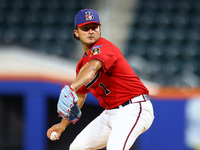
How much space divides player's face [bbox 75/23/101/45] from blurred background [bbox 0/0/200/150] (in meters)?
2.17

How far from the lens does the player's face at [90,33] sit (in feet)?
9.55

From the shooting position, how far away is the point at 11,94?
17.0ft

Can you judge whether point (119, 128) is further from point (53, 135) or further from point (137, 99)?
point (53, 135)

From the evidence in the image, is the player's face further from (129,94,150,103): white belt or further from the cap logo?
(129,94,150,103): white belt

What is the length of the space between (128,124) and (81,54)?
Result: 549 cm

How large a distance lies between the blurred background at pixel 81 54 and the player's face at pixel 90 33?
2.17 meters

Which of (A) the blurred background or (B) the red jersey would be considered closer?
(B) the red jersey

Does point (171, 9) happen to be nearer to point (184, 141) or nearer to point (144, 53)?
point (144, 53)

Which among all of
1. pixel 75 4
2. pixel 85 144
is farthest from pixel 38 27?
pixel 85 144

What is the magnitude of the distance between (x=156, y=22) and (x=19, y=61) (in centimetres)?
392

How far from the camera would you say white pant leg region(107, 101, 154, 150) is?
281 cm

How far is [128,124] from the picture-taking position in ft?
Answer: 9.37

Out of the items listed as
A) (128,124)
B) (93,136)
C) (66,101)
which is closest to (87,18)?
(66,101)

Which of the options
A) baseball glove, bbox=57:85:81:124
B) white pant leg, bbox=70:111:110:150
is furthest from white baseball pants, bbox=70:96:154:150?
baseball glove, bbox=57:85:81:124
